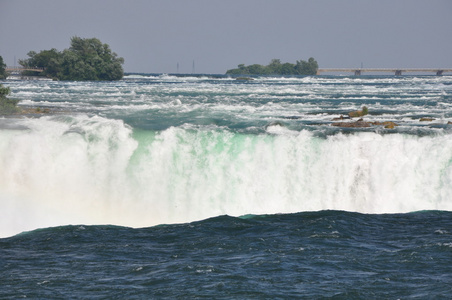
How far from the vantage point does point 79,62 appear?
113562mm

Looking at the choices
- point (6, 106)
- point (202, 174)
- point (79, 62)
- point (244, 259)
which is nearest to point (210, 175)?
point (202, 174)

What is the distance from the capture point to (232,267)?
16.4 m

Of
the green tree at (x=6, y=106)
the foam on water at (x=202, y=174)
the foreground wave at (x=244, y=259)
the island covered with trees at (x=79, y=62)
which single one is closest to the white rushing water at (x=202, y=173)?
the foam on water at (x=202, y=174)

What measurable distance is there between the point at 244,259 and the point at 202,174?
8.10m

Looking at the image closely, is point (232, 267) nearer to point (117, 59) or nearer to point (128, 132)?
point (128, 132)

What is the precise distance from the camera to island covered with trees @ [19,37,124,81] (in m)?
114

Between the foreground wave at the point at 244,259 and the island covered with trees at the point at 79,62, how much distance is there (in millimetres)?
95972

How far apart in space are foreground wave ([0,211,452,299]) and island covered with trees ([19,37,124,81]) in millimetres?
95972

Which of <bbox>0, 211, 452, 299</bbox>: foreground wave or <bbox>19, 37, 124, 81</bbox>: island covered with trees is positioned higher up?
<bbox>19, 37, 124, 81</bbox>: island covered with trees

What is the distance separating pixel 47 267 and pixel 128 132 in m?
10.0

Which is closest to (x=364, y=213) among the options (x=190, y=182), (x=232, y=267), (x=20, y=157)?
(x=190, y=182)

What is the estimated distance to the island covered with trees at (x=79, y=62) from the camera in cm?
11394

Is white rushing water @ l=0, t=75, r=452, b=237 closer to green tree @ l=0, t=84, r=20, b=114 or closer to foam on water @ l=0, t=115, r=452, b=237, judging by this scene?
foam on water @ l=0, t=115, r=452, b=237

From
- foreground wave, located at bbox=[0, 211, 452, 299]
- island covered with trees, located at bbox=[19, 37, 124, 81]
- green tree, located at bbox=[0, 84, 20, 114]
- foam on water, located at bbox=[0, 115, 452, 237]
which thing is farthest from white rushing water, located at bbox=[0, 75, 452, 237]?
island covered with trees, located at bbox=[19, 37, 124, 81]
